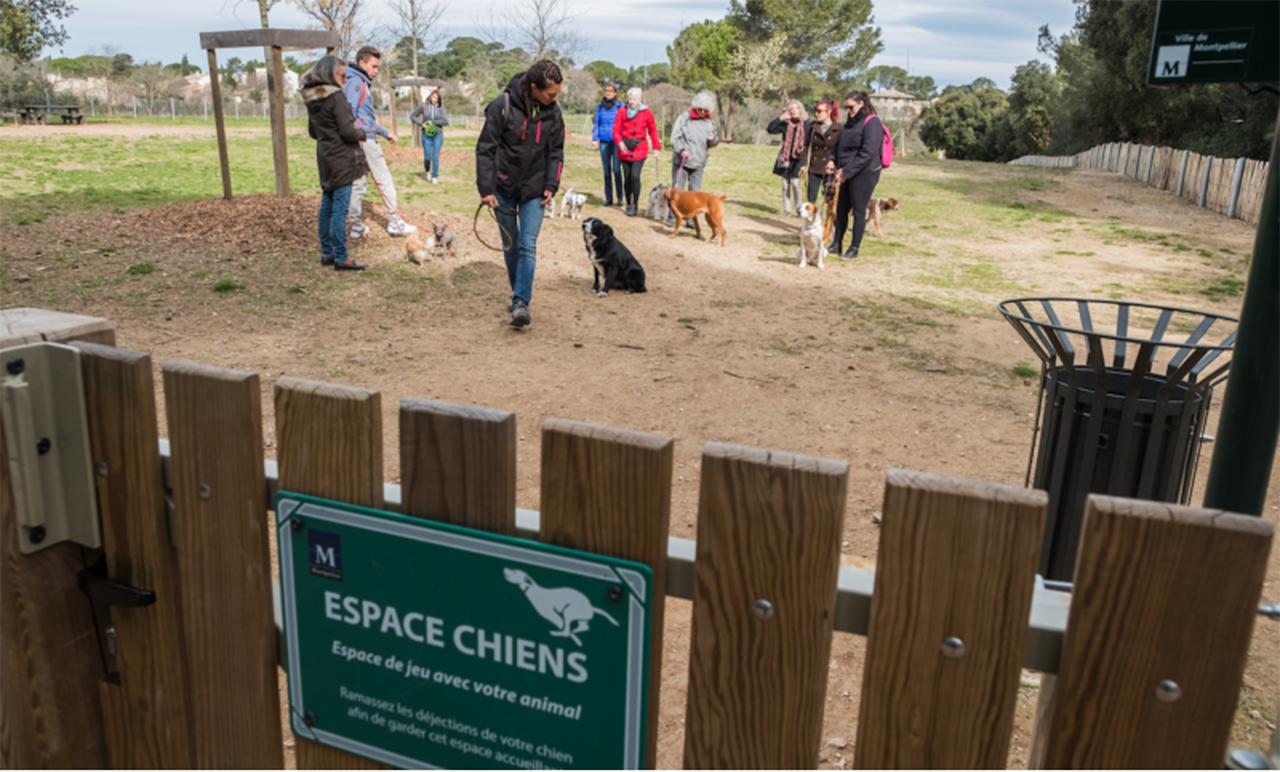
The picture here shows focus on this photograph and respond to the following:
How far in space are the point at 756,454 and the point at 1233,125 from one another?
110ft

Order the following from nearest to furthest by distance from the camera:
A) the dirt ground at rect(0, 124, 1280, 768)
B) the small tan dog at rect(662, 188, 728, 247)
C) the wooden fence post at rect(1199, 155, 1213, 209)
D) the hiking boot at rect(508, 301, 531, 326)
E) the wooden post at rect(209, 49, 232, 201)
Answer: the dirt ground at rect(0, 124, 1280, 768)
the hiking boot at rect(508, 301, 531, 326)
the wooden post at rect(209, 49, 232, 201)
the small tan dog at rect(662, 188, 728, 247)
the wooden fence post at rect(1199, 155, 1213, 209)

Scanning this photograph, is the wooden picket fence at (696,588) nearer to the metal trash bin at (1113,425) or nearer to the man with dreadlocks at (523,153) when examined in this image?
the metal trash bin at (1113,425)

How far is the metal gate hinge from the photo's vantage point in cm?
141

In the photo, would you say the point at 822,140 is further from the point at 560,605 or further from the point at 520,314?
the point at 560,605

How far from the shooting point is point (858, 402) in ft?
18.9

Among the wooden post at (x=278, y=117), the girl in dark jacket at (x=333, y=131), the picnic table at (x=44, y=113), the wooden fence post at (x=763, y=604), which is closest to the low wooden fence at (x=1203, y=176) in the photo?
the girl in dark jacket at (x=333, y=131)

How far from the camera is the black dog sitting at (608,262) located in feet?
27.4

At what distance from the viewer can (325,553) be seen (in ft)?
4.38

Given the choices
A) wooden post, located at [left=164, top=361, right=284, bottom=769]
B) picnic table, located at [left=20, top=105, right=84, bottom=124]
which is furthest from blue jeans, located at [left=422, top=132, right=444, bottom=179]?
picnic table, located at [left=20, top=105, right=84, bottom=124]

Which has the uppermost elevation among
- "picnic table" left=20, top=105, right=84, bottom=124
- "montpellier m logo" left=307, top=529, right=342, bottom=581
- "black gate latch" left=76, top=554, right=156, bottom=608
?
"picnic table" left=20, top=105, right=84, bottom=124

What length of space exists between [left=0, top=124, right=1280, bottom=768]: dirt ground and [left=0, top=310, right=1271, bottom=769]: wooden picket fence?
1.47m

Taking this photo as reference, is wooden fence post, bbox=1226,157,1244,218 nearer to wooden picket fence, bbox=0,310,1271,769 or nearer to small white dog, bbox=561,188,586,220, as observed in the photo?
small white dog, bbox=561,188,586,220

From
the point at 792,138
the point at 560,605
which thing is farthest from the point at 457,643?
the point at 792,138

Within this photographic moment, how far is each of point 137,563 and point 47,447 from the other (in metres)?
0.25
